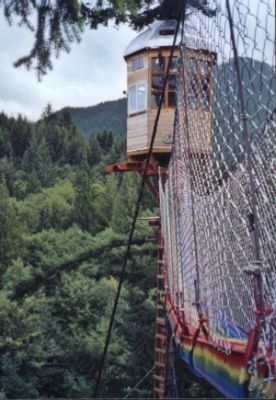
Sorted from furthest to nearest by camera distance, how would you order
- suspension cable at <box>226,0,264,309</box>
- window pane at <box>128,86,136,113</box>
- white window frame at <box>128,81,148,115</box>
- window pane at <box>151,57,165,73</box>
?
window pane at <box>128,86,136,113</box>, white window frame at <box>128,81,148,115</box>, window pane at <box>151,57,165,73</box>, suspension cable at <box>226,0,264,309</box>

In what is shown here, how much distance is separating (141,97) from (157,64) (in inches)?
13.0

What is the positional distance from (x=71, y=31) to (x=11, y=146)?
38967 mm

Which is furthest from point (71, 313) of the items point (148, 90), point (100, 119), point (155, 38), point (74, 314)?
point (100, 119)

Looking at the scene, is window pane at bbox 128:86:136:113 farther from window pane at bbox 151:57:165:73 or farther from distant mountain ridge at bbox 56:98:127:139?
distant mountain ridge at bbox 56:98:127:139

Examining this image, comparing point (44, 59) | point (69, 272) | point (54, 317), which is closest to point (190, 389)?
point (54, 317)

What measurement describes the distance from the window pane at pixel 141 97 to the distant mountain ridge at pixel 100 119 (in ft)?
139

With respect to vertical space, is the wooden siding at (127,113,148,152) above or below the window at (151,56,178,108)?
below

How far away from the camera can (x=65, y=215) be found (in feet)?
Result: 67.3

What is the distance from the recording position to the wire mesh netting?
1.33 meters

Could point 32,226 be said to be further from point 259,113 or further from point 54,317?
point 259,113

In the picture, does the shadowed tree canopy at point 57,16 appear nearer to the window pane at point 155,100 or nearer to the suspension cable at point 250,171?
the suspension cable at point 250,171

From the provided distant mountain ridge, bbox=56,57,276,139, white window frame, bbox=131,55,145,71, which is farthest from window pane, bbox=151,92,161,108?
distant mountain ridge, bbox=56,57,276,139

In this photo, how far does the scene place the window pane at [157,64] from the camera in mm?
6093

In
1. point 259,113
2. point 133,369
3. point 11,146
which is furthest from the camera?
point 11,146
